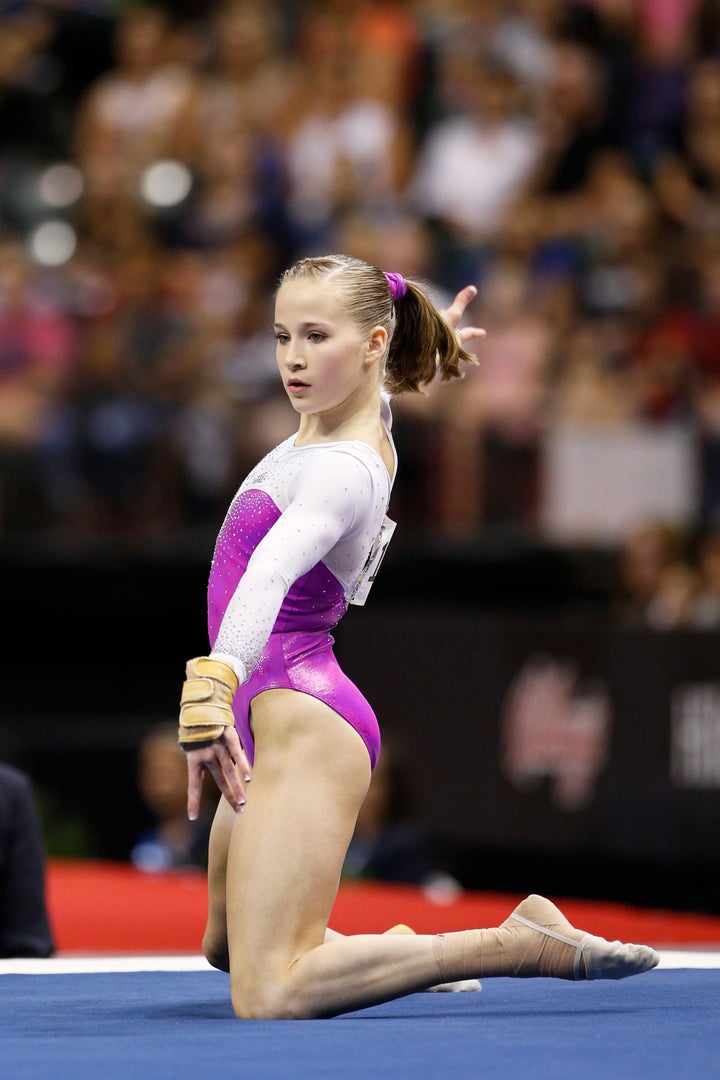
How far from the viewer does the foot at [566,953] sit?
3504 millimetres

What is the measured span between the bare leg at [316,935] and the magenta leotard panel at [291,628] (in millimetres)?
99

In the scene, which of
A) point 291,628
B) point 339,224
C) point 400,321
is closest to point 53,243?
point 339,224

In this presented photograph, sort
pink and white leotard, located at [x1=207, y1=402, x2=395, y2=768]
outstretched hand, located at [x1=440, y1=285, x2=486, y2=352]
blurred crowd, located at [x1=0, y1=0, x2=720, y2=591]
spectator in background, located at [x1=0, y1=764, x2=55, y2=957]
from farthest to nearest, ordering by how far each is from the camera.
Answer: blurred crowd, located at [x1=0, y1=0, x2=720, y2=591], spectator in background, located at [x1=0, y1=764, x2=55, y2=957], outstretched hand, located at [x1=440, y1=285, x2=486, y2=352], pink and white leotard, located at [x1=207, y1=402, x2=395, y2=768]

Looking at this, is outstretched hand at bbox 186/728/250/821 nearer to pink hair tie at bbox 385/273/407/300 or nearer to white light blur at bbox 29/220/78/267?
pink hair tie at bbox 385/273/407/300

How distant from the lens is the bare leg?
137 inches

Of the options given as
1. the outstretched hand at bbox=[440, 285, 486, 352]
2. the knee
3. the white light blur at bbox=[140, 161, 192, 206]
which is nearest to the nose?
the outstretched hand at bbox=[440, 285, 486, 352]

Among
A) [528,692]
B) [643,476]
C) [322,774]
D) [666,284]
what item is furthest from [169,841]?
[322,774]

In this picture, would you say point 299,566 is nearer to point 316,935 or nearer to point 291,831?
point 291,831

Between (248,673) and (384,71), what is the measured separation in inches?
339

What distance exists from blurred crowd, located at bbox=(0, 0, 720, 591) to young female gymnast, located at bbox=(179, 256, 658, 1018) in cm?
465

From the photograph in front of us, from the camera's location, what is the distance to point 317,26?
12164mm

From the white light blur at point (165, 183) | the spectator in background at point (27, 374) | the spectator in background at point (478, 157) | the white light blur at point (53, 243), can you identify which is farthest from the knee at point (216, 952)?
the white light blur at point (165, 183)

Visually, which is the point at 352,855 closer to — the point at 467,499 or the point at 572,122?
the point at 467,499

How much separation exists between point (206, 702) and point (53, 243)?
28.7 ft
